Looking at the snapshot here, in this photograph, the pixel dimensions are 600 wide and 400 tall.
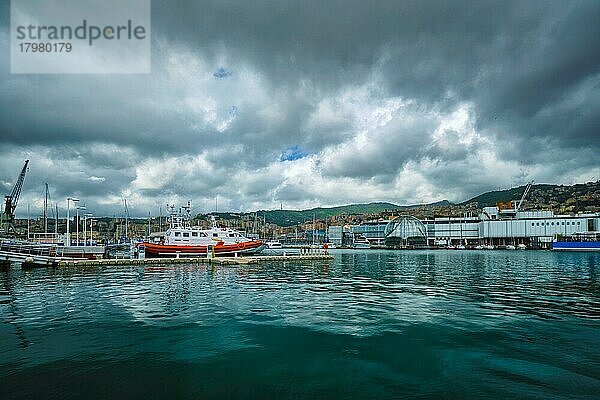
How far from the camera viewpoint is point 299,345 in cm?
1647

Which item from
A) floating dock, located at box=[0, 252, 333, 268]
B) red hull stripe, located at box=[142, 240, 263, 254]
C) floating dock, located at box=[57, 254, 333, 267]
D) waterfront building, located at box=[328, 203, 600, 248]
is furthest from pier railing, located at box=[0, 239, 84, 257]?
waterfront building, located at box=[328, 203, 600, 248]

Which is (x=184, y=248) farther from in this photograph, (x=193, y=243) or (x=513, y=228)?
(x=513, y=228)

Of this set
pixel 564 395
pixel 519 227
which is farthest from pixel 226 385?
pixel 519 227

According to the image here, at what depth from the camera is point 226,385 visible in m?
12.2

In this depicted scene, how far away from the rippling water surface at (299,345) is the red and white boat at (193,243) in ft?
137

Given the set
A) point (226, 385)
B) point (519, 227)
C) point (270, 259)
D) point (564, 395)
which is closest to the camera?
point (564, 395)

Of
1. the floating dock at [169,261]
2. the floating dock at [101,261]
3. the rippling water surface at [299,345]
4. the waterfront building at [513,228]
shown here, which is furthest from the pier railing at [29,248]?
the waterfront building at [513,228]

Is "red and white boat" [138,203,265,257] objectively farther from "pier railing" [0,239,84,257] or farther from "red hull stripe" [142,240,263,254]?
"pier railing" [0,239,84,257]

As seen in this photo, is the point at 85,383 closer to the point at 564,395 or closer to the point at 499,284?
the point at 564,395

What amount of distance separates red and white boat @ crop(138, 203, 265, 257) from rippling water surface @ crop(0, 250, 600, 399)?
137 ft

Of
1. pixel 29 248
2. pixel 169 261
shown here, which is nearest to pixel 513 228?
pixel 169 261

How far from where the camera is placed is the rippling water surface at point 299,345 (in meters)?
12.0

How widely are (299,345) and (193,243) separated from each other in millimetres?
62013

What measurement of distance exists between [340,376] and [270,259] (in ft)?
195
